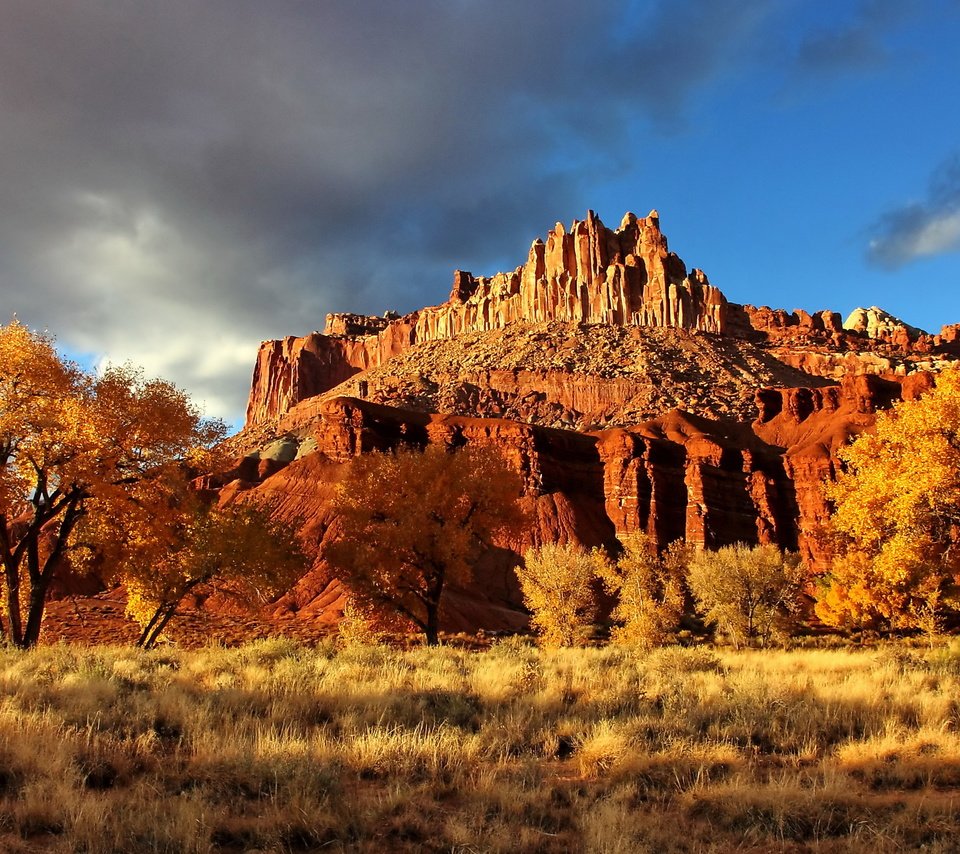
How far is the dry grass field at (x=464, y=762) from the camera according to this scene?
5.67 m

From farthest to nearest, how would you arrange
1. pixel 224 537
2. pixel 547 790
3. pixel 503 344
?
pixel 503 344, pixel 224 537, pixel 547 790

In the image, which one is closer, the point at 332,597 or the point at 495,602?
the point at 332,597

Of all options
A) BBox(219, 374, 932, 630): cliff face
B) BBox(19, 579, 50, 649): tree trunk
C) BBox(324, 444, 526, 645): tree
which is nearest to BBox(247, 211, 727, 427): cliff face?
BBox(219, 374, 932, 630): cliff face

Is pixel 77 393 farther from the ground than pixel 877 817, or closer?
farther from the ground

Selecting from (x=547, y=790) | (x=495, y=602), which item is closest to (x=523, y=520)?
(x=547, y=790)

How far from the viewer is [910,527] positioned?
54.6 feet

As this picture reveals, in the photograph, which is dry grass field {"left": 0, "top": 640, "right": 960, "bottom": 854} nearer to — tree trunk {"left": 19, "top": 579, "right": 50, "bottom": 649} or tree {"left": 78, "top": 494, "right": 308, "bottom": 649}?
tree trunk {"left": 19, "top": 579, "right": 50, "bottom": 649}

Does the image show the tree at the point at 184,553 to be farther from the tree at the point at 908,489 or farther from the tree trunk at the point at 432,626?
the tree at the point at 908,489

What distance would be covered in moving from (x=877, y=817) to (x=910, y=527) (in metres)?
12.4

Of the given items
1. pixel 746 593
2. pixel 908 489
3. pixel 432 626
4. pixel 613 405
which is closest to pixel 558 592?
pixel 746 593

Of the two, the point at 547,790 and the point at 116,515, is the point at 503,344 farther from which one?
the point at 547,790

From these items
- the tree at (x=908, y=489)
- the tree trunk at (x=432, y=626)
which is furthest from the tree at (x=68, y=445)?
the tree at (x=908, y=489)

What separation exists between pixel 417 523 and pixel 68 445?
12408 mm

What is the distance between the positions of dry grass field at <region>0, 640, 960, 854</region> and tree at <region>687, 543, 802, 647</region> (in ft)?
92.4
